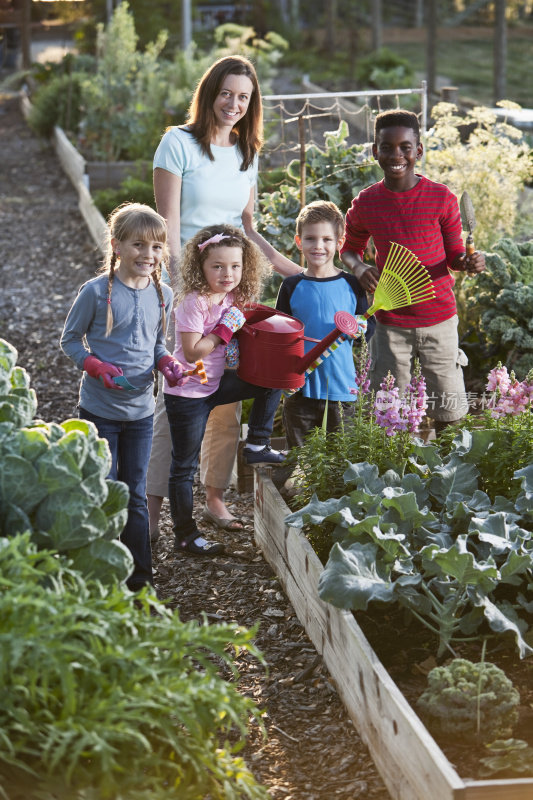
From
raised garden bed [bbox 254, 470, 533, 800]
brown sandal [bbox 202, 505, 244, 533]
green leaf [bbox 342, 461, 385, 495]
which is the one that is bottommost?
brown sandal [bbox 202, 505, 244, 533]

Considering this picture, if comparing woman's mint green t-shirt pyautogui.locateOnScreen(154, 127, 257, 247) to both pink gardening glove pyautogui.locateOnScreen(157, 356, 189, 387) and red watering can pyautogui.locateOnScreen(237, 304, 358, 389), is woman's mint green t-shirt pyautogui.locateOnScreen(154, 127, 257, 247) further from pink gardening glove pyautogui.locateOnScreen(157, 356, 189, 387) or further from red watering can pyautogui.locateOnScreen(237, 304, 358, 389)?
pink gardening glove pyautogui.locateOnScreen(157, 356, 189, 387)

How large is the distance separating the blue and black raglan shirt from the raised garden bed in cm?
42

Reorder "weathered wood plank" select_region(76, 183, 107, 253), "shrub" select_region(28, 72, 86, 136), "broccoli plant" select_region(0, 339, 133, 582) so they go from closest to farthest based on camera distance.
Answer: "broccoli plant" select_region(0, 339, 133, 582) → "weathered wood plank" select_region(76, 183, 107, 253) → "shrub" select_region(28, 72, 86, 136)

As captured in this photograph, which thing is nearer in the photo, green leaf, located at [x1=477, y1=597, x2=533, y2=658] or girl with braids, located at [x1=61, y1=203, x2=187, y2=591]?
green leaf, located at [x1=477, y1=597, x2=533, y2=658]

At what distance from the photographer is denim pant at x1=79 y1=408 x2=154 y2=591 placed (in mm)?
3320

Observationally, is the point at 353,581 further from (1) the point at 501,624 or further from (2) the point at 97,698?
(2) the point at 97,698

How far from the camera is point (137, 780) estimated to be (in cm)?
184

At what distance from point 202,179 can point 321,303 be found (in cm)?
66

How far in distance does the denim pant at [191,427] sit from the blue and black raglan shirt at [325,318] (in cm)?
18

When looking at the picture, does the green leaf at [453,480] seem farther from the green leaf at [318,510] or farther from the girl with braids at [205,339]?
the girl with braids at [205,339]

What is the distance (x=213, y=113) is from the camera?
3.81 m

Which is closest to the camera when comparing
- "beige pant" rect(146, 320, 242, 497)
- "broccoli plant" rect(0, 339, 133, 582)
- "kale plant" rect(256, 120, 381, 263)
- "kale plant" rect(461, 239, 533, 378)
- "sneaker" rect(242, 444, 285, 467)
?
"broccoli plant" rect(0, 339, 133, 582)

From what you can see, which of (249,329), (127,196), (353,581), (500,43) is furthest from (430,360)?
(500,43)

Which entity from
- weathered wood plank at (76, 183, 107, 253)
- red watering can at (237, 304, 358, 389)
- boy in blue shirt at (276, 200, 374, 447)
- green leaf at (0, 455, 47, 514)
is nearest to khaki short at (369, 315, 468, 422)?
boy in blue shirt at (276, 200, 374, 447)
